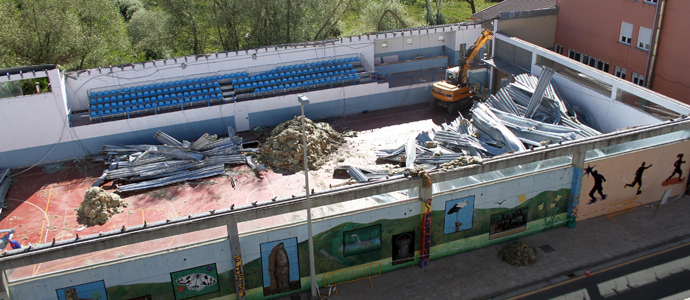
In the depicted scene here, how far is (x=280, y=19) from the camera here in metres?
37.3

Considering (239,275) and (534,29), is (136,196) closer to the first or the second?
(239,275)

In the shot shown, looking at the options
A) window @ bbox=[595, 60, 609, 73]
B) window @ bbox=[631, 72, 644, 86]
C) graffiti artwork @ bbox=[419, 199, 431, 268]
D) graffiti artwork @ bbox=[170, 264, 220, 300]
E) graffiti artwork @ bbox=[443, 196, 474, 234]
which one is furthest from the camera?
window @ bbox=[595, 60, 609, 73]

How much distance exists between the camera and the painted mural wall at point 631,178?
19.3 metres

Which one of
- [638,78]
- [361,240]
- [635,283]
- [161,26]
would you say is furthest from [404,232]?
[161,26]

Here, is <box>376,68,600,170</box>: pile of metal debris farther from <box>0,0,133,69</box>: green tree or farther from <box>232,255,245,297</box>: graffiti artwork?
<box>0,0,133,69</box>: green tree

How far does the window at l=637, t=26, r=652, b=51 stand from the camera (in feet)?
89.0

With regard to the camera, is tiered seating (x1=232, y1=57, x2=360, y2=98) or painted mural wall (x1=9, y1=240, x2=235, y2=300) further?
tiered seating (x1=232, y1=57, x2=360, y2=98)

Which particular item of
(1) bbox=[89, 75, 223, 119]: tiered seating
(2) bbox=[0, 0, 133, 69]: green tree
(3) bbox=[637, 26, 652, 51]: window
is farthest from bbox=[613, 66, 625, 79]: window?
(2) bbox=[0, 0, 133, 69]: green tree

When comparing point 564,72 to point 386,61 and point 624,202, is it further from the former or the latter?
point 386,61

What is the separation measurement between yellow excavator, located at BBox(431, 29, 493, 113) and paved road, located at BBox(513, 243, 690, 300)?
14.0 m

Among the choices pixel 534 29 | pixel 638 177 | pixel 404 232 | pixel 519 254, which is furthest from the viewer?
pixel 534 29

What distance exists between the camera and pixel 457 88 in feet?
97.3

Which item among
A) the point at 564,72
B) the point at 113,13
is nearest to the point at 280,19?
the point at 113,13

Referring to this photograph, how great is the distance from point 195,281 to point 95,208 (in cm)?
833
